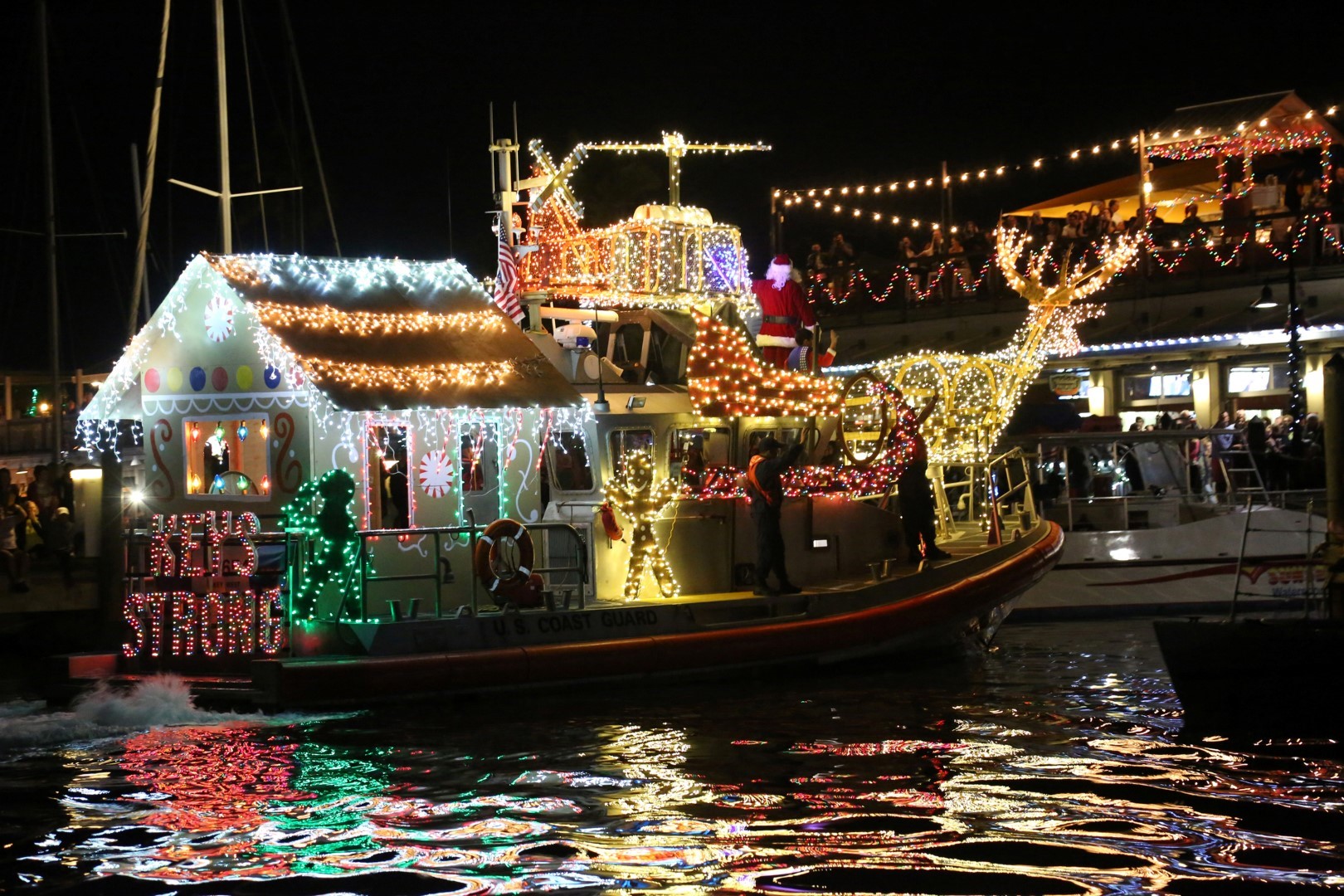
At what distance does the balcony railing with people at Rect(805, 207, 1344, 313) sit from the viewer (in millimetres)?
27438

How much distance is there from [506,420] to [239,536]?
9.42 ft

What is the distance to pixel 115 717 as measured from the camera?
11.9 m

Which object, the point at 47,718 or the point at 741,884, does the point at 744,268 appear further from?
the point at 741,884

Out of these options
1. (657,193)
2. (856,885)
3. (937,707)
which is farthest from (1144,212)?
(856,885)

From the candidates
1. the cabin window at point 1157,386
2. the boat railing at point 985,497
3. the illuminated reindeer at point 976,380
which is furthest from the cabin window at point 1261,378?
the illuminated reindeer at point 976,380

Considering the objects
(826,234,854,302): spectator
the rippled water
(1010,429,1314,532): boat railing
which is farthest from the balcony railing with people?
the rippled water

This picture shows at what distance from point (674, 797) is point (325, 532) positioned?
421cm

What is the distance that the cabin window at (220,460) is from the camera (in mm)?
14016

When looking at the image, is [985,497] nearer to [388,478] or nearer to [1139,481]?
[1139,481]

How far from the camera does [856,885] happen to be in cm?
764

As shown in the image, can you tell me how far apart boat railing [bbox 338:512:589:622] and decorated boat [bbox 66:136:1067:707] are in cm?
4

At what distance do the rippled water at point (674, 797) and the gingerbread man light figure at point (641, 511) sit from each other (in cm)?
112

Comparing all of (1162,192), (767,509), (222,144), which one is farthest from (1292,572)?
(1162,192)

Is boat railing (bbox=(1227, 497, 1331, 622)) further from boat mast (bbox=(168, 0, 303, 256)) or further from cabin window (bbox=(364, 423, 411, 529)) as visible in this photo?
boat mast (bbox=(168, 0, 303, 256))
